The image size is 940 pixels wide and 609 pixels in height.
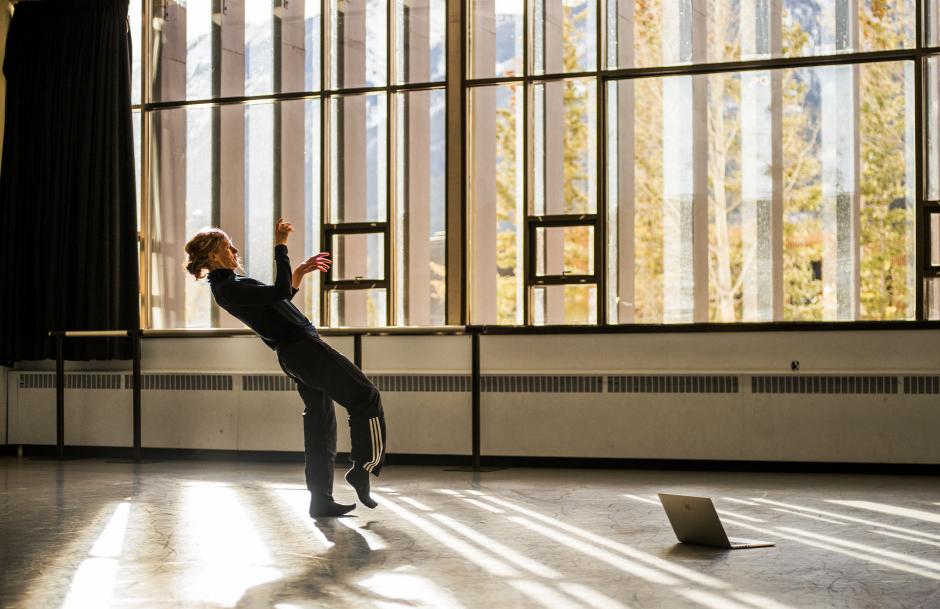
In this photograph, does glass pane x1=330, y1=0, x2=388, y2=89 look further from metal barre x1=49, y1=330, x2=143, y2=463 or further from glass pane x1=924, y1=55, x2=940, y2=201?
glass pane x1=924, y1=55, x2=940, y2=201

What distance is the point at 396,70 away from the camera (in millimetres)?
7332

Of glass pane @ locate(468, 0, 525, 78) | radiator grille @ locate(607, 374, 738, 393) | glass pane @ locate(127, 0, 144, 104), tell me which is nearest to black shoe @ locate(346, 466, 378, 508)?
radiator grille @ locate(607, 374, 738, 393)

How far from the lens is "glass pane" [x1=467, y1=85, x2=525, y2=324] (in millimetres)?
7094

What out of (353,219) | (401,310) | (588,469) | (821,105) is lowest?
(588,469)

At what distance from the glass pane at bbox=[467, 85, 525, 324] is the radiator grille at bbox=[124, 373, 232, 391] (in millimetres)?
1805

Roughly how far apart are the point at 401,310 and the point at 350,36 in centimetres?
193

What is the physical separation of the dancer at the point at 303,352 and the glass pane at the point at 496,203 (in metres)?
2.72

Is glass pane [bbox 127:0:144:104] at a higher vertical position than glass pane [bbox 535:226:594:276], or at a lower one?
higher

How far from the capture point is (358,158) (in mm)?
7395

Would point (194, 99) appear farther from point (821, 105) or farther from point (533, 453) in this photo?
point (821, 105)

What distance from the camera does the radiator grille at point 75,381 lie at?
7.71 m

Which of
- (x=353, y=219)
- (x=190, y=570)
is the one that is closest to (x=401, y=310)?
(x=353, y=219)

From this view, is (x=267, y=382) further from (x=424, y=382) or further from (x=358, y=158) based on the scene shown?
(x=358, y=158)

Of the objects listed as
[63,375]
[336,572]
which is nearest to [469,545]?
[336,572]
